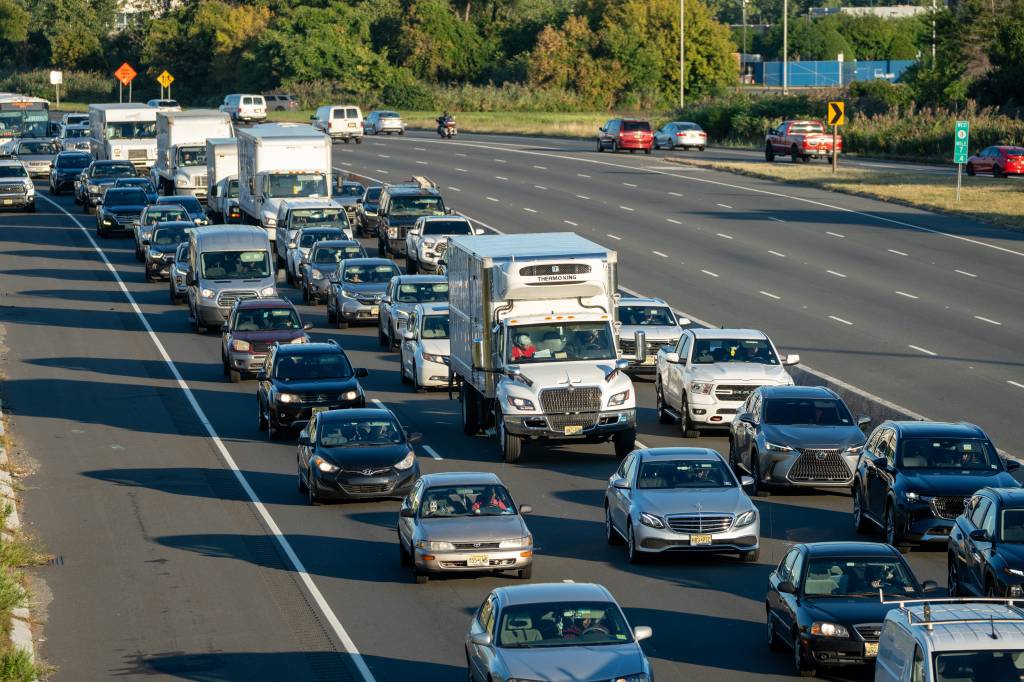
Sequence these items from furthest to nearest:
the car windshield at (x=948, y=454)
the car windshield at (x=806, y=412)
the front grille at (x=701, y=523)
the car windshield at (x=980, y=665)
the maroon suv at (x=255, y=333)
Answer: the maroon suv at (x=255, y=333) → the car windshield at (x=806, y=412) → the car windshield at (x=948, y=454) → the front grille at (x=701, y=523) → the car windshield at (x=980, y=665)

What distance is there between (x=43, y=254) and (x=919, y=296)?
31358mm

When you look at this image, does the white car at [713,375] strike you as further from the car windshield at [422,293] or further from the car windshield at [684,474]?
the car windshield at [422,293]

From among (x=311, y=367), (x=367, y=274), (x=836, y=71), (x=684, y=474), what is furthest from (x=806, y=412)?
(x=836, y=71)

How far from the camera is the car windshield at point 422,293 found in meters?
41.6

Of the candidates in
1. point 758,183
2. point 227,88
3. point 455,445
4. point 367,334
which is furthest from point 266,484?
point 227,88

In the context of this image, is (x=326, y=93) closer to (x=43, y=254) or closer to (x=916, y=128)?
(x=916, y=128)

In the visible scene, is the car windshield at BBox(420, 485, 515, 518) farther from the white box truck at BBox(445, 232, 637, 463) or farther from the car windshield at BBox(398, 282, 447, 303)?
the car windshield at BBox(398, 282, 447, 303)

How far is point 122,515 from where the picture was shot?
26.4 meters

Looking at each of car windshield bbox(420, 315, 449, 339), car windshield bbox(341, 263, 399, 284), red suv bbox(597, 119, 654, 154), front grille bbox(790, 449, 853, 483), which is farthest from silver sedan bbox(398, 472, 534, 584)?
red suv bbox(597, 119, 654, 154)

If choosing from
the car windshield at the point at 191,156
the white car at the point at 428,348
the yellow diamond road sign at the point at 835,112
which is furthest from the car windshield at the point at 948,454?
the yellow diamond road sign at the point at 835,112

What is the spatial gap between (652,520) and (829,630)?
17.4 feet

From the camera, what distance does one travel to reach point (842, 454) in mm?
26125

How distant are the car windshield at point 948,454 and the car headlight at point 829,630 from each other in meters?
6.55

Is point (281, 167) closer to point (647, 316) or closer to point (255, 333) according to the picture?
point (255, 333)
